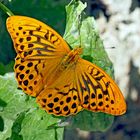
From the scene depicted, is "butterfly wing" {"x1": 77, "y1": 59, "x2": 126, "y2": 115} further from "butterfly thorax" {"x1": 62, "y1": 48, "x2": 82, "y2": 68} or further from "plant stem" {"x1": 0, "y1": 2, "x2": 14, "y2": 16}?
"plant stem" {"x1": 0, "y1": 2, "x2": 14, "y2": 16}

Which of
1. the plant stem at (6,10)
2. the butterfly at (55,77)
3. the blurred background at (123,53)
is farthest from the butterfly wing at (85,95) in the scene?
the blurred background at (123,53)

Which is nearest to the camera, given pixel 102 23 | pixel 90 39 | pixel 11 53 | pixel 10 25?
pixel 10 25

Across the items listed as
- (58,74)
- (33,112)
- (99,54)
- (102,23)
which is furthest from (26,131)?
(102,23)

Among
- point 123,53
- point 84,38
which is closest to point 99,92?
point 84,38

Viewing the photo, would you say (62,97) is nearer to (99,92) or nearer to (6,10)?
(99,92)

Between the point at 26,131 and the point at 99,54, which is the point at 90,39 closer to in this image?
the point at 99,54

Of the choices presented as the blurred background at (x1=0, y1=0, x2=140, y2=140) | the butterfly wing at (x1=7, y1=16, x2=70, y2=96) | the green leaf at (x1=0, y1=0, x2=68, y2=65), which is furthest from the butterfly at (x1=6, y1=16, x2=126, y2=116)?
the blurred background at (x1=0, y1=0, x2=140, y2=140)

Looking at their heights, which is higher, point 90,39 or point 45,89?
point 90,39

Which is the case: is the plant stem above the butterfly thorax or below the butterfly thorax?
above
